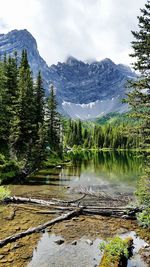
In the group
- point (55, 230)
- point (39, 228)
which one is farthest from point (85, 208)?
point (39, 228)

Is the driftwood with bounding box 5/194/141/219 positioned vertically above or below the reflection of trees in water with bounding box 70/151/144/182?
above

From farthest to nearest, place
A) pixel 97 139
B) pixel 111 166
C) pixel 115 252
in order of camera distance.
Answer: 1. pixel 97 139
2. pixel 111 166
3. pixel 115 252

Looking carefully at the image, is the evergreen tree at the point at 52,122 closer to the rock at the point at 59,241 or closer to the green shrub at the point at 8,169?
the green shrub at the point at 8,169

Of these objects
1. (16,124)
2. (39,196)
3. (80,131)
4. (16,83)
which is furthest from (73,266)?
(80,131)

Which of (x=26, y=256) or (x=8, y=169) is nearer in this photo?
(x=26, y=256)

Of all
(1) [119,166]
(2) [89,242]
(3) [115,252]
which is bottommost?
(1) [119,166]

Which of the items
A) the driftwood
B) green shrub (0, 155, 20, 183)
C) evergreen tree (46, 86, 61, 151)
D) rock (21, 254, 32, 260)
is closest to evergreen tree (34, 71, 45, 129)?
evergreen tree (46, 86, 61, 151)

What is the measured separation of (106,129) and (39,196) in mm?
158002

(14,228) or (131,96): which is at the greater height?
(131,96)

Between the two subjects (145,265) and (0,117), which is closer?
(145,265)

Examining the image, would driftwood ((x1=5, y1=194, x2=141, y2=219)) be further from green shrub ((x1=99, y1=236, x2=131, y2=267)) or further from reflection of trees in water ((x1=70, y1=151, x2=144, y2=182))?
reflection of trees in water ((x1=70, y1=151, x2=144, y2=182))

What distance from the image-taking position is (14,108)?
52562 mm

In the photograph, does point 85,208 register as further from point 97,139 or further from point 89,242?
point 97,139

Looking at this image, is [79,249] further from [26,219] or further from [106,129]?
[106,129]
